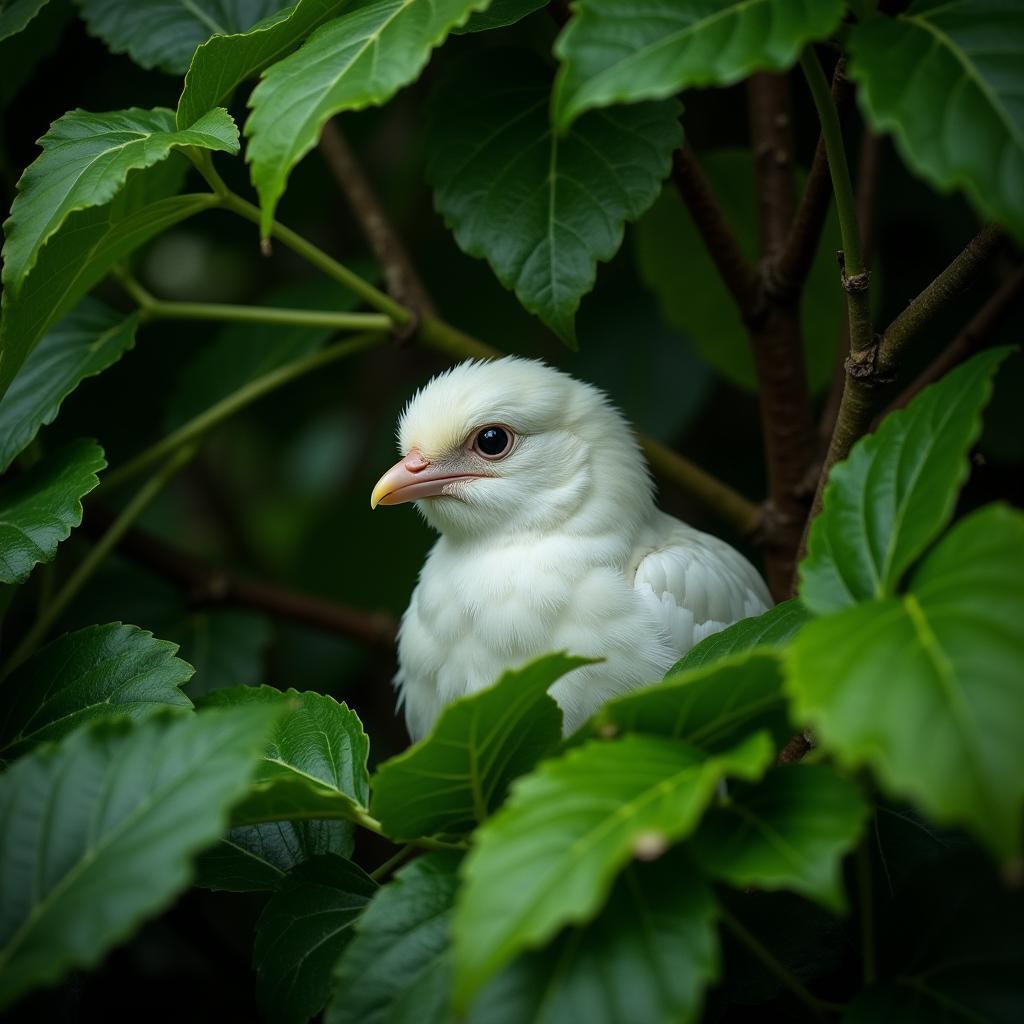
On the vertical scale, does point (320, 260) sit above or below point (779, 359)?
above

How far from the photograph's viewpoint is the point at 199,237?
132 inches

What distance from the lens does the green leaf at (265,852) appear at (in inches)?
63.2

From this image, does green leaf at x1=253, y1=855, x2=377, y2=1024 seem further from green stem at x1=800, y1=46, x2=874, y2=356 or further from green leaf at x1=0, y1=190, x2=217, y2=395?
green stem at x1=800, y1=46, x2=874, y2=356

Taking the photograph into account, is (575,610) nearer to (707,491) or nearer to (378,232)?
(707,491)

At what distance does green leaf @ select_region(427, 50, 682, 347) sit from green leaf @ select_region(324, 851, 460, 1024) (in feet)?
2.96

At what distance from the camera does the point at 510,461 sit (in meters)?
2.30

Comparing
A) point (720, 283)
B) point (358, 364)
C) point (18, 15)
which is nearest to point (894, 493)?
point (720, 283)

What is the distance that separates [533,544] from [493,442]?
0.24 m

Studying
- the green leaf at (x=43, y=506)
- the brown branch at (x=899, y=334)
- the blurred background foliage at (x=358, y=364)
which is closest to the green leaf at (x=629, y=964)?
the brown branch at (x=899, y=334)

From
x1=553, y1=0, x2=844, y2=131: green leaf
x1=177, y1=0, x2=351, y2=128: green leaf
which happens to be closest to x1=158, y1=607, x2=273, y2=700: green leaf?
x1=177, y1=0, x2=351, y2=128: green leaf

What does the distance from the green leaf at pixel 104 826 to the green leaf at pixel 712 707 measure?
0.39 meters

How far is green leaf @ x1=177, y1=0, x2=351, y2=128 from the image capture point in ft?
5.29

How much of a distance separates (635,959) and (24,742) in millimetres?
1075

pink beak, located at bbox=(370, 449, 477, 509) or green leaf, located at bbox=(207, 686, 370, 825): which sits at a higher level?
green leaf, located at bbox=(207, 686, 370, 825)
